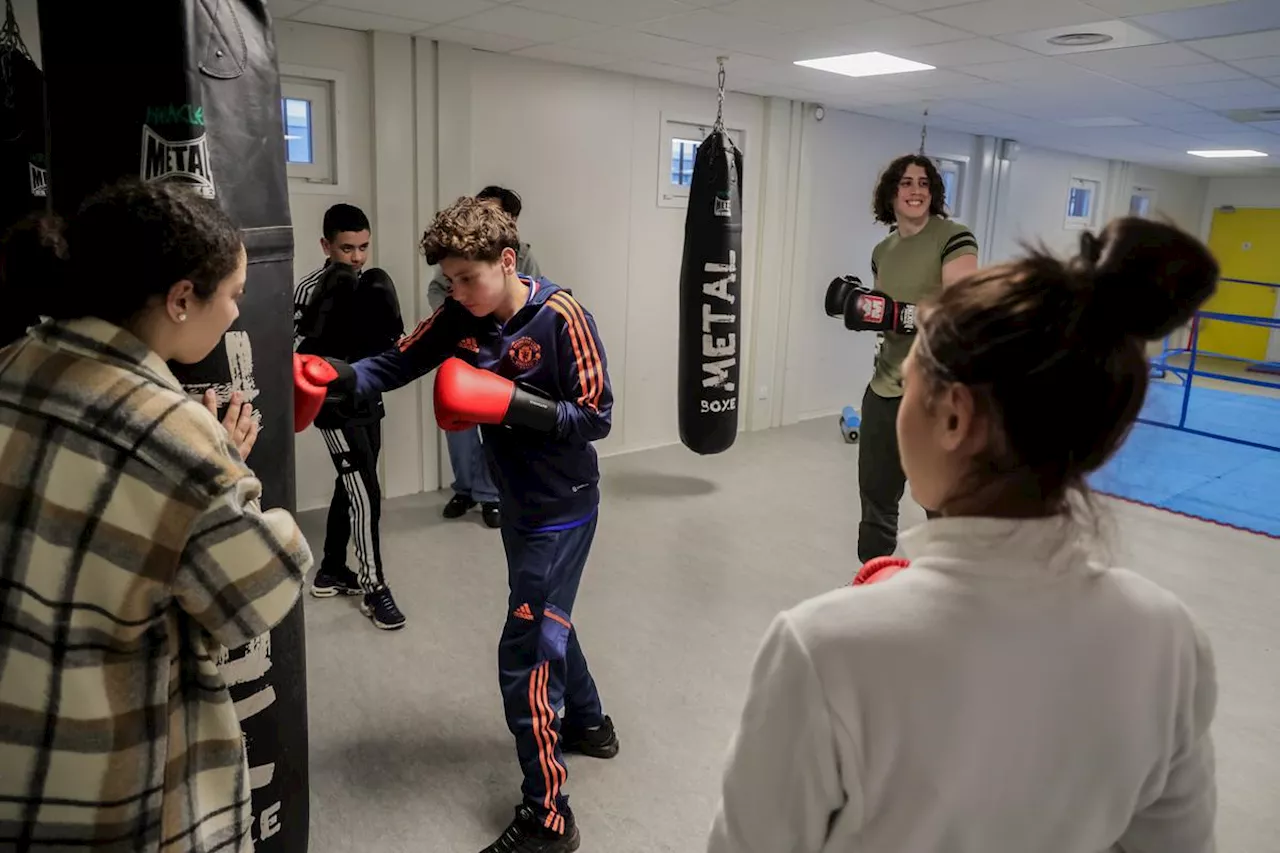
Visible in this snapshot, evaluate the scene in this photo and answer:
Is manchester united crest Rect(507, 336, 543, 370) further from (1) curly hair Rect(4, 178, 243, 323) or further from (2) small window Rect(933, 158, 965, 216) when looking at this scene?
(2) small window Rect(933, 158, 965, 216)

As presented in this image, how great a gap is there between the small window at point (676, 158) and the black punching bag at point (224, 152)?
413 cm

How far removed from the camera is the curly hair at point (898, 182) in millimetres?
3027

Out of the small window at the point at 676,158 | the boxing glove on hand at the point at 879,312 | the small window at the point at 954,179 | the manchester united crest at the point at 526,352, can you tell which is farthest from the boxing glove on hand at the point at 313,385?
the small window at the point at 954,179

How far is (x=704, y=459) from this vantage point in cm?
544

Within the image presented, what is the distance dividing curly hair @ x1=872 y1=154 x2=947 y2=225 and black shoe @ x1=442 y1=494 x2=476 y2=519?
7.48ft

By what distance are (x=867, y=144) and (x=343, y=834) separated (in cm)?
595

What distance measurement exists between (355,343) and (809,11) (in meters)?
2.13

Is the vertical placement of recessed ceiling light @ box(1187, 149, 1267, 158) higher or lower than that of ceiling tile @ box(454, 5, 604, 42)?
higher

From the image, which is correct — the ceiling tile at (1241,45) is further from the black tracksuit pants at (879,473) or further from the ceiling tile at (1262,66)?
the black tracksuit pants at (879,473)

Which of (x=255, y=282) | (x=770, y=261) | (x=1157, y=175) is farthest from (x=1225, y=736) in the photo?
(x=1157, y=175)

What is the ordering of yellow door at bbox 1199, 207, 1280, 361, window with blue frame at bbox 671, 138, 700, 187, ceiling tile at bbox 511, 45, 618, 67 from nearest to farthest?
ceiling tile at bbox 511, 45, 618, 67
window with blue frame at bbox 671, 138, 700, 187
yellow door at bbox 1199, 207, 1280, 361

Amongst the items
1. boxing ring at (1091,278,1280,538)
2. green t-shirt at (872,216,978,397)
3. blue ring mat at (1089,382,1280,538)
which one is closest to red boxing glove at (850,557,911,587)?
green t-shirt at (872,216,978,397)

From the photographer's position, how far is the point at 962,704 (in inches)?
27.7

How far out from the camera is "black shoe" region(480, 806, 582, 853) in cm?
195
